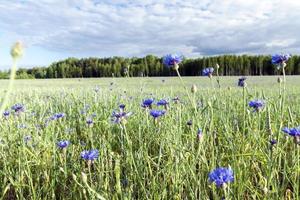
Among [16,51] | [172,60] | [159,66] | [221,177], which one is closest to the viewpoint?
[16,51]

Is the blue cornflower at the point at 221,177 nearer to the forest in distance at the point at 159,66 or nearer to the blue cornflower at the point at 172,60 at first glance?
the blue cornflower at the point at 172,60

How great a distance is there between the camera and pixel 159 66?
88.0ft

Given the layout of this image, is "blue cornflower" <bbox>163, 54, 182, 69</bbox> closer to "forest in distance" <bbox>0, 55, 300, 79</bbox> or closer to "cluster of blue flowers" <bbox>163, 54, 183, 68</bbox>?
"cluster of blue flowers" <bbox>163, 54, 183, 68</bbox>

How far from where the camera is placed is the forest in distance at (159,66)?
25.9 m

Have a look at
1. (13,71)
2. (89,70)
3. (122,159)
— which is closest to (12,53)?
(13,71)

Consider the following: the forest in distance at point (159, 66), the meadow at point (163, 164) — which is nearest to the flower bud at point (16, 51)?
the meadow at point (163, 164)

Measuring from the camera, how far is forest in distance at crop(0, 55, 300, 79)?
2591 cm

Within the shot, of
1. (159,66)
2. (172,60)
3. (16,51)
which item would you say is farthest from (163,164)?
(159,66)

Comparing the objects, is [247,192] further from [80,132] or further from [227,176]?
[80,132]

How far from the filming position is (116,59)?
30.0 meters

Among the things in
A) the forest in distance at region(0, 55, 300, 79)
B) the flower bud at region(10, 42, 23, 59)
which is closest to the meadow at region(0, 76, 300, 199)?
the flower bud at region(10, 42, 23, 59)

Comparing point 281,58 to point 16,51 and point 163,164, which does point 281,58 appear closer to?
point 163,164

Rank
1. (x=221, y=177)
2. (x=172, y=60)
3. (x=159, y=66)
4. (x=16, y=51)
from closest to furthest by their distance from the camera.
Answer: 1. (x=16, y=51)
2. (x=221, y=177)
3. (x=172, y=60)
4. (x=159, y=66)

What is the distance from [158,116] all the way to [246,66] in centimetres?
2683
